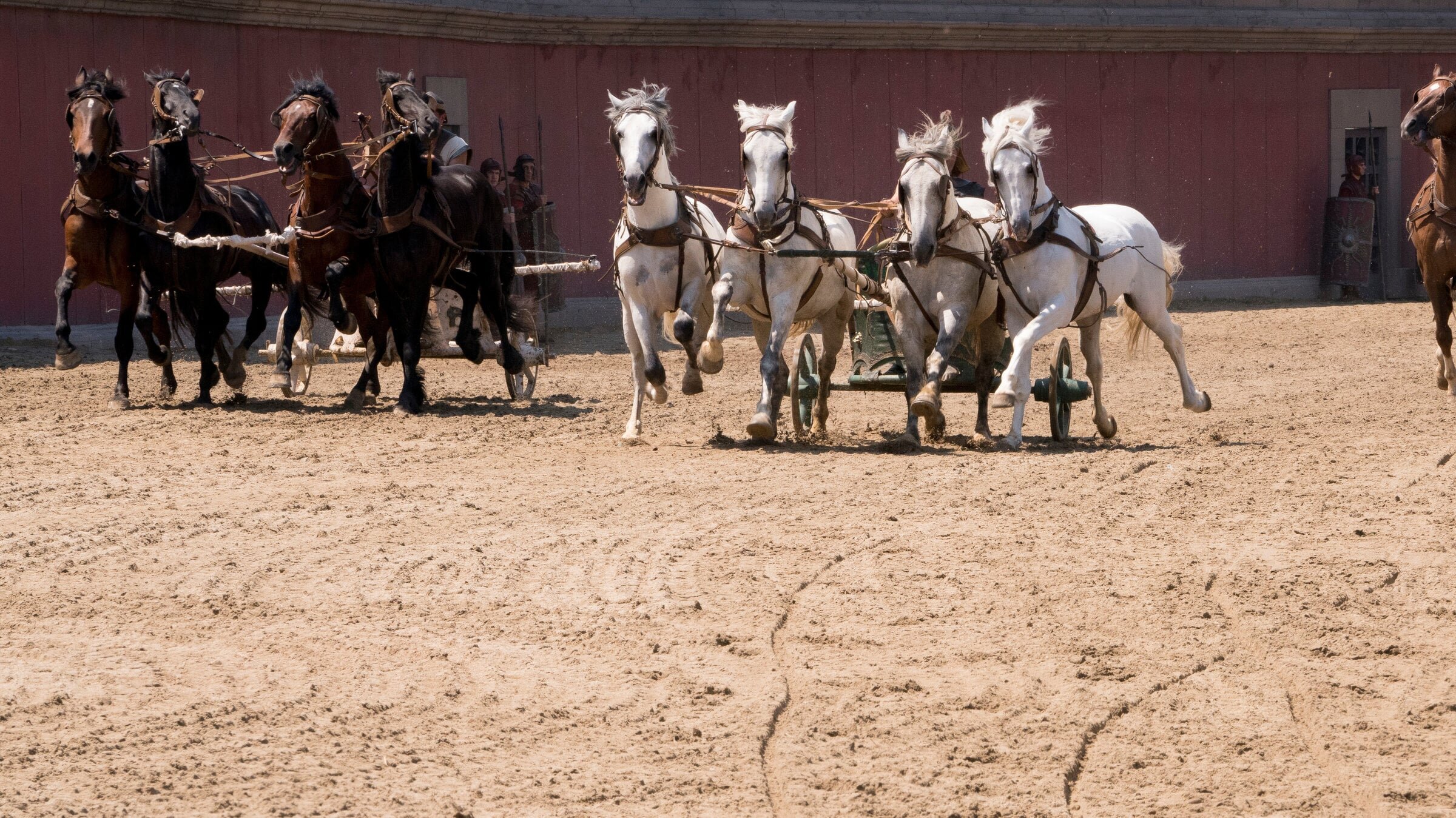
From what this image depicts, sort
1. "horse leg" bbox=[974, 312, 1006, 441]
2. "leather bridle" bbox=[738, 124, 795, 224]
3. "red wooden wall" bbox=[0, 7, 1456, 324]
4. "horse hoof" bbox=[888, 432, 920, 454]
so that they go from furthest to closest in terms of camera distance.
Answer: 1. "red wooden wall" bbox=[0, 7, 1456, 324]
2. "horse leg" bbox=[974, 312, 1006, 441]
3. "horse hoof" bbox=[888, 432, 920, 454]
4. "leather bridle" bbox=[738, 124, 795, 224]

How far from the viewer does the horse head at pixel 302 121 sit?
1105cm

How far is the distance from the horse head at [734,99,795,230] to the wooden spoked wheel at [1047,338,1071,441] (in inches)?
79.2

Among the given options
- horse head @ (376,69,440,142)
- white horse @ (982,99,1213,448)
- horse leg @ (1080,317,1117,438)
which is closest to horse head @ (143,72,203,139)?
horse head @ (376,69,440,142)

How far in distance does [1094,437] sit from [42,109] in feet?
35.7

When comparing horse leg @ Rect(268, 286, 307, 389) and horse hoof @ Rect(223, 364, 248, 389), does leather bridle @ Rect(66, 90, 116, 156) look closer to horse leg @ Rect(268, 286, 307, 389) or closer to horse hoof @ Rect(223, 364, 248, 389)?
horse leg @ Rect(268, 286, 307, 389)

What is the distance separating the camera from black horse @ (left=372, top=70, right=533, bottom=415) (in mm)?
11477

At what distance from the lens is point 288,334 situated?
11836 millimetres

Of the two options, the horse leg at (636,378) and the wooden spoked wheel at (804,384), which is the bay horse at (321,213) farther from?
the wooden spoked wheel at (804,384)

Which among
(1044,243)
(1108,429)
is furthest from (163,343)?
(1108,429)

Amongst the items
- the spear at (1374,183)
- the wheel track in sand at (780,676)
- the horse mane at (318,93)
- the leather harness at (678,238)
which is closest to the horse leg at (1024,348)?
the leather harness at (678,238)

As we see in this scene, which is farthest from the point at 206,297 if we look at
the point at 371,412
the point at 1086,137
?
the point at 1086,137

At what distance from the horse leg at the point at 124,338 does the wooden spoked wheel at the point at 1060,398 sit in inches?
251

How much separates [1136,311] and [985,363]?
113 centimetres

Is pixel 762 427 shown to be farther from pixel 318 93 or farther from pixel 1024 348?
pixel 318 93
